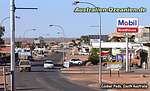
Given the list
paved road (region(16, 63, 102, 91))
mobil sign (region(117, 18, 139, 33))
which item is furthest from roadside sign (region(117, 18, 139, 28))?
paved road (region(16, 63, 102, 91))

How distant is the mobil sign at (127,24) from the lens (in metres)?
77.3

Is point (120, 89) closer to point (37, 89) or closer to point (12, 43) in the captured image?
point (37, 89)

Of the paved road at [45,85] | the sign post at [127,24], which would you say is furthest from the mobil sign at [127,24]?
the paved road at [45,85]

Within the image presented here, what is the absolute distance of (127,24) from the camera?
258ft

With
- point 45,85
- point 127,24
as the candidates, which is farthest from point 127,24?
point 45,85

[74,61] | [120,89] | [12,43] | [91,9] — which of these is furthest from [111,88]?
[74,61]

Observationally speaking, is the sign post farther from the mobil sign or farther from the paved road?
the paved road

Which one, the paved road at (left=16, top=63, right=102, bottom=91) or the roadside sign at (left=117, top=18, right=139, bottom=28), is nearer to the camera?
the paved road at (left=16, top=63, right=102, bottom=91)

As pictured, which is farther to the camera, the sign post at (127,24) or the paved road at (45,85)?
the sign post at (127,24)

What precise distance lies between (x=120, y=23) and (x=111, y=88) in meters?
29.7

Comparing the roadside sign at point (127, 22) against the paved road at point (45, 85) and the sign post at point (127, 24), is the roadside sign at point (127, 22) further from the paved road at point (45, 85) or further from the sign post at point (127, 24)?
the paved road at point (45, 85)

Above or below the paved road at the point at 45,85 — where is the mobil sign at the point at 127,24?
above

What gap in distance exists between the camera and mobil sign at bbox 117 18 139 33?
77.3 metres

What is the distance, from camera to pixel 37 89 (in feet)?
156
